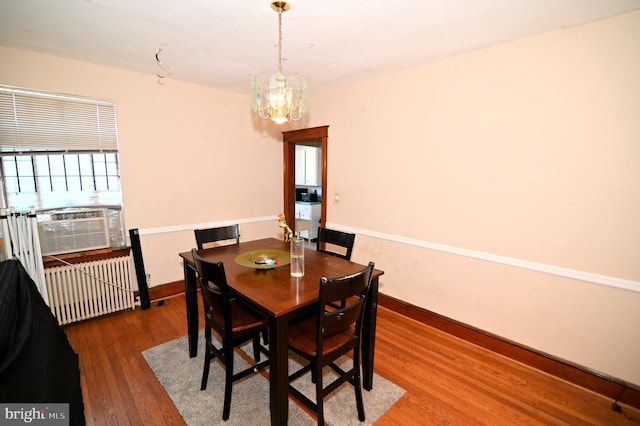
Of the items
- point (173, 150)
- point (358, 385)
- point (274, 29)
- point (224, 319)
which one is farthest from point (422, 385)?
point (173, 150)

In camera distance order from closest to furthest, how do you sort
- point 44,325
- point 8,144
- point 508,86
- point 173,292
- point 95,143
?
point 44,325 < point 508,86 < point 8,144 < point 95,143 < point 173,292

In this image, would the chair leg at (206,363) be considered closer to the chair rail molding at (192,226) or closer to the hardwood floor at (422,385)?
the hardwood floor at (422,385)

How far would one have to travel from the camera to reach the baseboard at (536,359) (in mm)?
1931

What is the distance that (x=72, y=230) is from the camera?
9.00 feet

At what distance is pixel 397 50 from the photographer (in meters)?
2.37

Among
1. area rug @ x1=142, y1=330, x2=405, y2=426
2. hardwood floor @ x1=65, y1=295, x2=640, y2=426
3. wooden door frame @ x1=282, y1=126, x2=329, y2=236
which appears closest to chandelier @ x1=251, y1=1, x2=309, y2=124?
wooden door frame @ x1=282, y1=126, x2=329, y2=236

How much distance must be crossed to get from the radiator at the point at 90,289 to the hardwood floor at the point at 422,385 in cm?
17

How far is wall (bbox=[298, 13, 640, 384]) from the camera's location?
6.14 feet

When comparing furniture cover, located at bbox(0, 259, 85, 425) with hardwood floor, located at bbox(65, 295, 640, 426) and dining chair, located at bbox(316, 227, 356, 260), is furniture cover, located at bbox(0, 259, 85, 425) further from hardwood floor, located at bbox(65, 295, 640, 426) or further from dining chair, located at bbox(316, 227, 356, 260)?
dining chair, located at bbox(316, 227, 356, 260)

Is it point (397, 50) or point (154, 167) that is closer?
point (397, 50)

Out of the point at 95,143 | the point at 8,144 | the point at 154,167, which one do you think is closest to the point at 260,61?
the point at 154,167

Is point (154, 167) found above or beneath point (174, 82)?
beneath

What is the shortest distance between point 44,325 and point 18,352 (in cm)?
32

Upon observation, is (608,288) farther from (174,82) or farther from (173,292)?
(174,82)
